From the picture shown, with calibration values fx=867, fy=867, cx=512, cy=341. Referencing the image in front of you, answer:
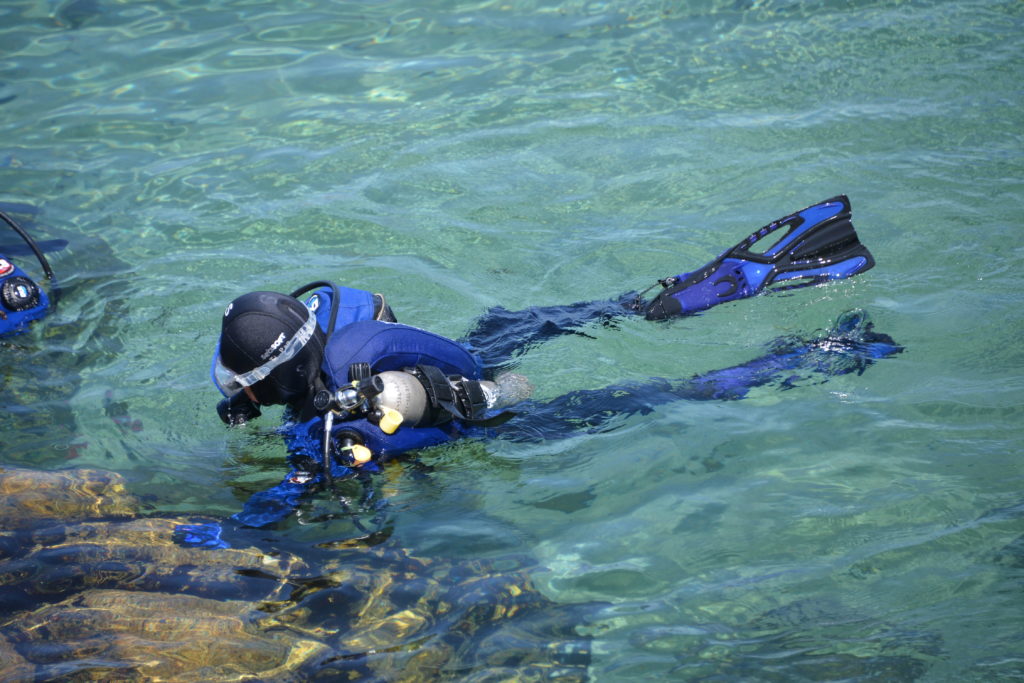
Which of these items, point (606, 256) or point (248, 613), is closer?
point (248, 613)

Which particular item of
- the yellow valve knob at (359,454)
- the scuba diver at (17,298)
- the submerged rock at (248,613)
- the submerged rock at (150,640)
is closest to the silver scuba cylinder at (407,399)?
the yellow valve knob at (359,454)

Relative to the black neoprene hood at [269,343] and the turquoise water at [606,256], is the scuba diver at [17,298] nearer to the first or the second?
the turquoise water at [606,256]

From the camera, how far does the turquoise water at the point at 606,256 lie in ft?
10.4

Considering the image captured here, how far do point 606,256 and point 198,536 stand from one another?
3293 millimetres

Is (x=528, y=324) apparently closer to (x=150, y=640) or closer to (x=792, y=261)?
(x=792, y=261)

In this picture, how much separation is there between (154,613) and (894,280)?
4.32 m

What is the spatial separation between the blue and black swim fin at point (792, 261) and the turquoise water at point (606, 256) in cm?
28

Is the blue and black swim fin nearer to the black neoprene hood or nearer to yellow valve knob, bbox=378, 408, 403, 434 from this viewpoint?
yellow valve knob, bbox=378, 408, 403, 434

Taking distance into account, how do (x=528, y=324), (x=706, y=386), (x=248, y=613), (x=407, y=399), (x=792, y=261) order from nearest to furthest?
(x=248, y=613)
(x=407, y=399)
(x=706, y=386)
(x=792, y=261)
(x=528, y=324)

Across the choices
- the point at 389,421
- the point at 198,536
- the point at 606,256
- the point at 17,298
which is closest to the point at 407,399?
the point at 389,421

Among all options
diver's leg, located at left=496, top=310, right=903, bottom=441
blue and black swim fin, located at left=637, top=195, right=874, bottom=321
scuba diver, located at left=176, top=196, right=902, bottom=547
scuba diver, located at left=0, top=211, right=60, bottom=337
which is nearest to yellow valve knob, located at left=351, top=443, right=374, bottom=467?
scuba diver, located at left=176, top=196, right=902, bottom=547

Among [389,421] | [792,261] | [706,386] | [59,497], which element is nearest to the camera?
[389,421]

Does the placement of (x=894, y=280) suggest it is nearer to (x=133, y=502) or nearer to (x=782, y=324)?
(x=782, y=324)

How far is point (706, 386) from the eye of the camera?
4301 mm
